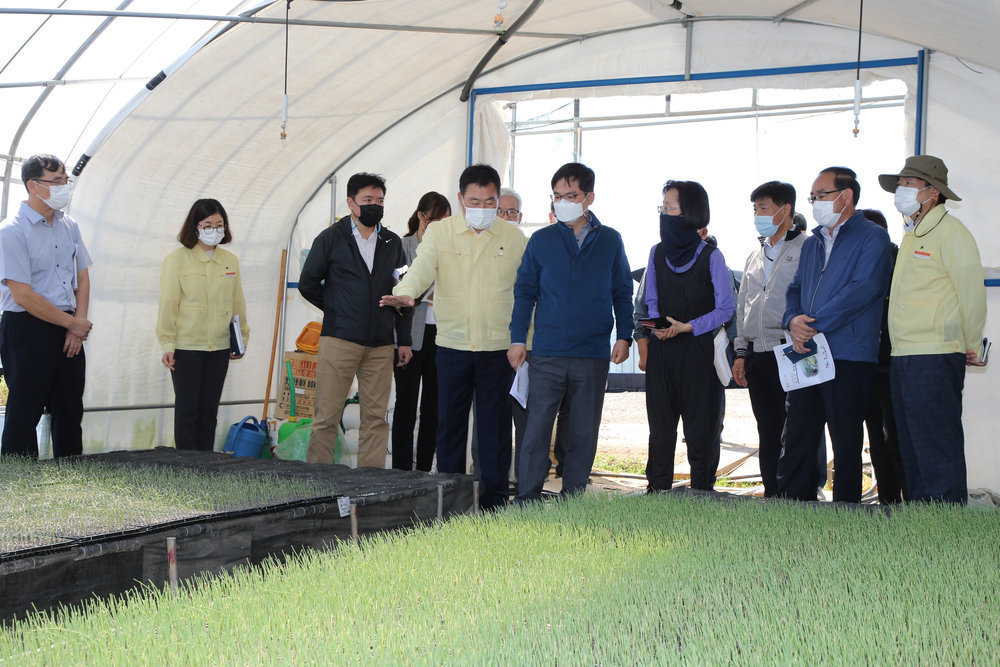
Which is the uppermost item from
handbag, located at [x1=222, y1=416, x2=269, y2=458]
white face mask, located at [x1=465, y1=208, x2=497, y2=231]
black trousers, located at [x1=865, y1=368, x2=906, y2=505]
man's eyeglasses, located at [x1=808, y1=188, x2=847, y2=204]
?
man's eyeglasses, located at [x1=808, y1=188, x2=847, y2=204]

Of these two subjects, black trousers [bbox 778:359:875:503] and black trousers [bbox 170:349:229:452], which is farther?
black trousers [bbox 170:349:229:452]

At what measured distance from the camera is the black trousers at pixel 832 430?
12.7 feet

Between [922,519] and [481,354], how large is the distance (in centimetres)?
202

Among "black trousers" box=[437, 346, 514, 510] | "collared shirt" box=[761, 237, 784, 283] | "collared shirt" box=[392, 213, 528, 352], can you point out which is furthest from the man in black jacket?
"collared shirt" box=[761, 237, 784, 283]

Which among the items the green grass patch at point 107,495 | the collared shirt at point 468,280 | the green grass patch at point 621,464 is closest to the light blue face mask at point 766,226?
the collared shirt at point 468,280

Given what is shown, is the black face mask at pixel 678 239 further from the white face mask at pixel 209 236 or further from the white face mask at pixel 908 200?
the white face mask at pixel 209 236

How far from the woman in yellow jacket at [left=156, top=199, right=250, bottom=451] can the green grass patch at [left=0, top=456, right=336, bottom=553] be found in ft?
3.15

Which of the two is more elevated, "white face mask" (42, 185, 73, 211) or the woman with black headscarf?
"white face mask" (42, 185, 73, 211)

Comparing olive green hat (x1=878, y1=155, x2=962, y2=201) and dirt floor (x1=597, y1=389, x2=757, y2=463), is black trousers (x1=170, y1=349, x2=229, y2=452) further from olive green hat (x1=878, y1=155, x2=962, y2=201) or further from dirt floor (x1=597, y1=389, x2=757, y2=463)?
dirt floor (x1=597, y1=389, x2=757, y2=463)

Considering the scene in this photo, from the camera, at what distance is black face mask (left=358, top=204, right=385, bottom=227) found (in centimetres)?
483

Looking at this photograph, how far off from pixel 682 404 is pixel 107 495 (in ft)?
8.05

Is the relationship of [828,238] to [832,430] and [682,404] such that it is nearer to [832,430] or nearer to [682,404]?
[832,430]

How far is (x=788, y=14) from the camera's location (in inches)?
231

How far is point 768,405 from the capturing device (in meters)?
4.64
